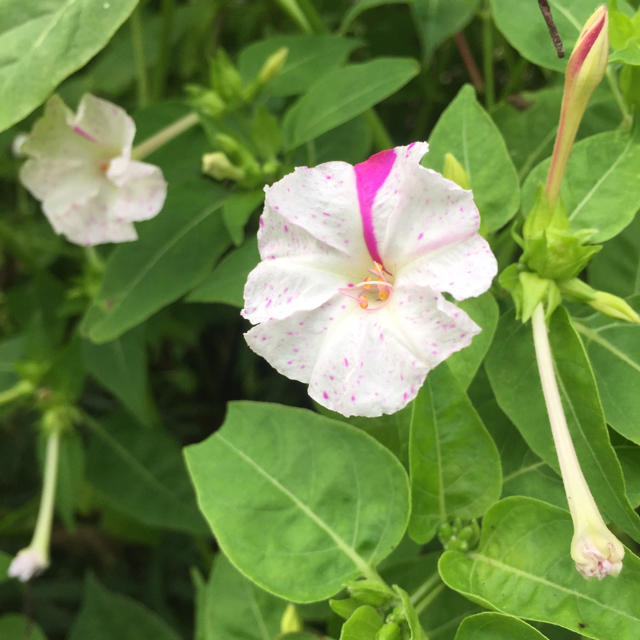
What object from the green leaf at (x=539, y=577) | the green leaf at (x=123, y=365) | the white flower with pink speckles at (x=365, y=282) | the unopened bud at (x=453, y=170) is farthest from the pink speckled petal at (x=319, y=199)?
the green leaf at (x=123, y=365)

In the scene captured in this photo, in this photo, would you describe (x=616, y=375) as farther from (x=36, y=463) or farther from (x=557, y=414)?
(x=36, y=463)

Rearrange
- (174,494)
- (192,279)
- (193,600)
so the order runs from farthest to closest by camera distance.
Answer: (193,600) → (174,494) → (192,279)

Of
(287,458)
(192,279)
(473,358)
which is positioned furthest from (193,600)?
(473,358)

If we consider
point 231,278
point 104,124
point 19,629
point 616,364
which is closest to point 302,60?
point 104,124

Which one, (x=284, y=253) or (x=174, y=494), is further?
(x=174, y=494)

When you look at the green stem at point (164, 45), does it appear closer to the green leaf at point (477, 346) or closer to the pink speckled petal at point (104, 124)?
the pink speckled petal at point (104, 124)

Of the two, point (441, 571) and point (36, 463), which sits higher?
point (441, 571)
